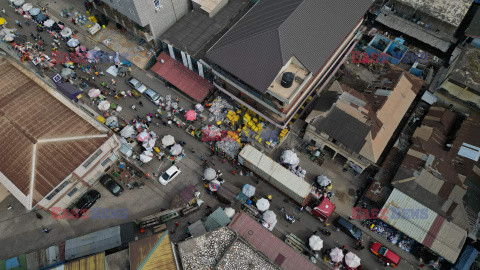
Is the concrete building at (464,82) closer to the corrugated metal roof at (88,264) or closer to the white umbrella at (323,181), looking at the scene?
the white umbrella at (323,181)

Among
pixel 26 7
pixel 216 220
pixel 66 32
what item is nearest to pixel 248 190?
pixel 216 220

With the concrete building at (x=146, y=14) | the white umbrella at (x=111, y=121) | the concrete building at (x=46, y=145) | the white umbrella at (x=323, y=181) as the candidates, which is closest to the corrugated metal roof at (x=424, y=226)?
the white umbrella at (x=323, y=181)

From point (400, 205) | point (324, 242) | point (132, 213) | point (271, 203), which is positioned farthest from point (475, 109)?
point (132, 213)

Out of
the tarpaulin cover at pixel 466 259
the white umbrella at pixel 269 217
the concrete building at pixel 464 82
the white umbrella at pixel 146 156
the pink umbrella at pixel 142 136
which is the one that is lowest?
the white umbrella at pixel 146 156

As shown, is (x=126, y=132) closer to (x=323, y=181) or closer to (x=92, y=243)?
(x=92, y=243)

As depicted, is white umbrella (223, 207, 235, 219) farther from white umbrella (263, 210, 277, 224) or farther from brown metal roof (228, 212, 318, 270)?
white umbrella (263, 210, 277, 224)

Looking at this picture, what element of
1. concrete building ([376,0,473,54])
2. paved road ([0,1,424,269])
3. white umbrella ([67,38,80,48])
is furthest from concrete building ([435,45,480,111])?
white umbrella ([67,38,80,48])

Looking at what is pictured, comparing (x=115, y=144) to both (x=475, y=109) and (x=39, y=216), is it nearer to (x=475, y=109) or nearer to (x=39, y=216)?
(x=39, y=216)
